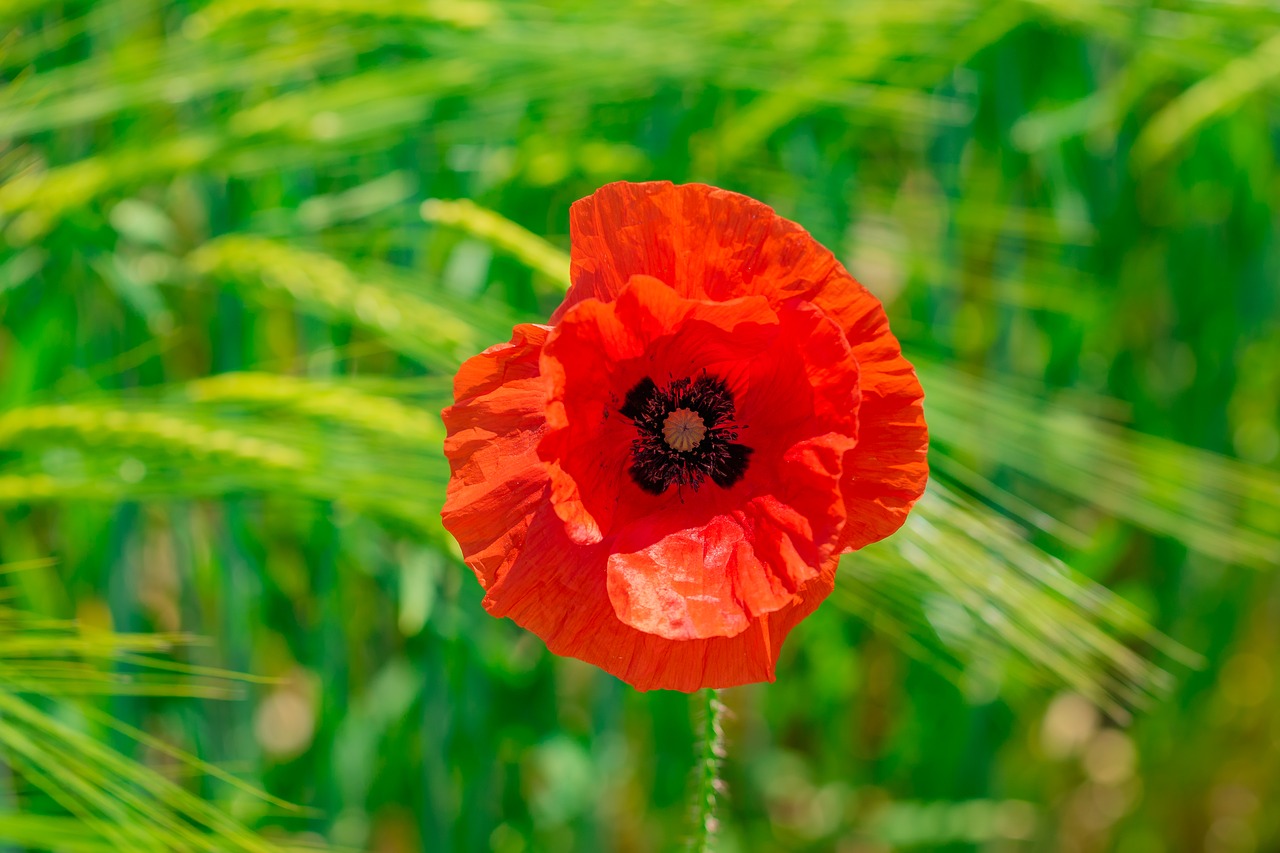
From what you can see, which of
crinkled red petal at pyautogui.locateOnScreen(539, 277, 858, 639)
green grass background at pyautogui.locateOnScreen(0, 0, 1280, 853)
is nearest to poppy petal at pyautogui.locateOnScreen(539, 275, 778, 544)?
crinkled red petal at pyautogui.locateOnScreen(539, 277, 858, 639)

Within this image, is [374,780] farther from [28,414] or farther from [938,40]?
[938,40]

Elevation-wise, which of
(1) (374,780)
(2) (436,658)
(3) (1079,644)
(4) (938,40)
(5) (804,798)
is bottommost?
(5) (804,798)

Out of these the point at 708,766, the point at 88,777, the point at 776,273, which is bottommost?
the point at 88,777

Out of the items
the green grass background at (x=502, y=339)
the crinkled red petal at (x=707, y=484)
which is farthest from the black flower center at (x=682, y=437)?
the green grass background at (x=502, y=339)

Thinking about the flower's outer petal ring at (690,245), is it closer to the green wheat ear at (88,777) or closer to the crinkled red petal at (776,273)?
the crinkled red petal at (776,273)

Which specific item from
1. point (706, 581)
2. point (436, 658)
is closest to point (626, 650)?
point (706, 581)

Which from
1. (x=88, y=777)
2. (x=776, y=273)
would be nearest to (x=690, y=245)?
(x=776, y=273)

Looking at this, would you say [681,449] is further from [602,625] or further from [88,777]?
[88,777]
